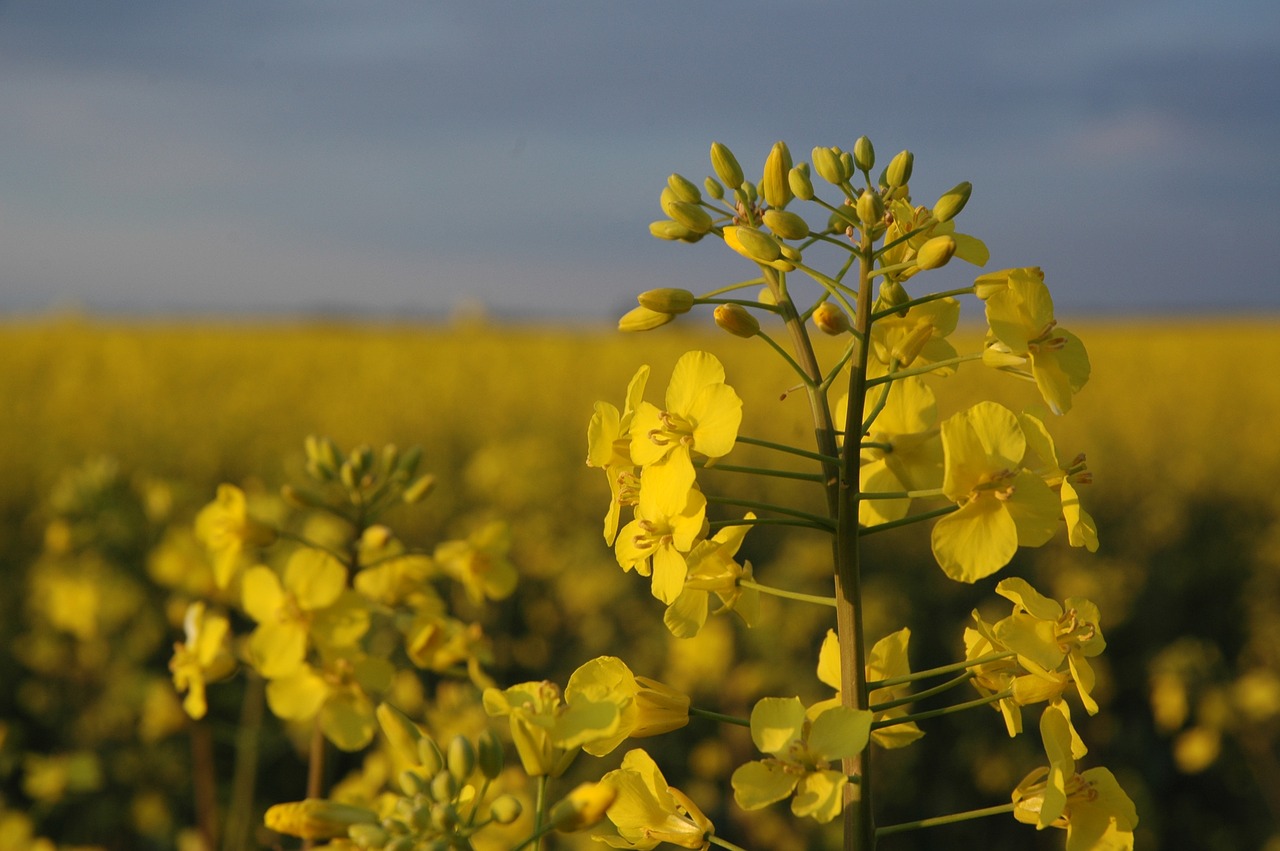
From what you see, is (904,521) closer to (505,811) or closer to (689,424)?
(689,424)

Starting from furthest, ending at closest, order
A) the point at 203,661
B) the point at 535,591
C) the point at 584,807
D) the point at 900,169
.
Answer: the point at 535,591
the point at 203,661
the point at 900,169
the point at 584,807

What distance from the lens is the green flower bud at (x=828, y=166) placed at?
117cm

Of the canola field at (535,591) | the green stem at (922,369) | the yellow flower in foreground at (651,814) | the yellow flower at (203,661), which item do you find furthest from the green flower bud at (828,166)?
the yellow flower at (203,661)

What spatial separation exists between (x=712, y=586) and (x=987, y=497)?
29cm

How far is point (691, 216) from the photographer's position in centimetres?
117

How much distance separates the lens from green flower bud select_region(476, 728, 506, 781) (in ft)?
3.52

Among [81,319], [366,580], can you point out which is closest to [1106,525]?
[366,580]

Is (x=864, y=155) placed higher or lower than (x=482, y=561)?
higher

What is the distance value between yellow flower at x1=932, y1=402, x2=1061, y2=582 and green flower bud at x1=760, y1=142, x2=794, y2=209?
331mm

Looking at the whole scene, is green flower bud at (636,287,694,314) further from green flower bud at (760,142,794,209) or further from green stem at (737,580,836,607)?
green stem at (737,580,836,607)

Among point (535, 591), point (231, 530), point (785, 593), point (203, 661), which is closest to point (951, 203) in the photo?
point (785, 593)

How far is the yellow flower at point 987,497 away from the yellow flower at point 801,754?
0.58ft

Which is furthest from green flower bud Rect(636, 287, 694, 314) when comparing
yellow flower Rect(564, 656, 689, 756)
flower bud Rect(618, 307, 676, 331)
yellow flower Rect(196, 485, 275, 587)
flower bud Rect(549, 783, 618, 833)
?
yellow flower Rect(196, 485, 275, 587)

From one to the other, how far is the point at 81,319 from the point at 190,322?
3433mm
